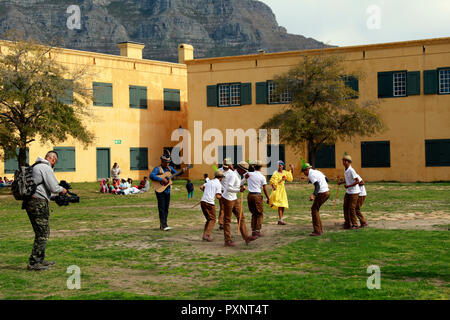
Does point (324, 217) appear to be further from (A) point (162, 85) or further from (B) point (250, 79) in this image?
(A) point (162, 85)

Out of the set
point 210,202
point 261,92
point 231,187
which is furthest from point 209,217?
point 261,92

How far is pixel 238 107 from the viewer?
39125mm

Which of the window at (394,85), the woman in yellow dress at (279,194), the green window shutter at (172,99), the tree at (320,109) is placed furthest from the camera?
the green window shutter at (172,99)

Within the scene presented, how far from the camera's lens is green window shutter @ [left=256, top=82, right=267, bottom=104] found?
125 feet

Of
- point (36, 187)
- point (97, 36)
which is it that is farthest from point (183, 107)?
point (97, 36)

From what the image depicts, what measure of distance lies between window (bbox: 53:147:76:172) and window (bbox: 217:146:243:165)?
899 cm

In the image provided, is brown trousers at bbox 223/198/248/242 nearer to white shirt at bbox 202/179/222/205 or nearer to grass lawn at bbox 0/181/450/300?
grass lawn at bbox 0/181/450/300

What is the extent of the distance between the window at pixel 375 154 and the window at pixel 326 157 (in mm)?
1677

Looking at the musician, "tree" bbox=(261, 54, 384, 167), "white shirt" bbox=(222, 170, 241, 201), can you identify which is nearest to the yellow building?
"tree" bbox=(261, 54, 384, 167)

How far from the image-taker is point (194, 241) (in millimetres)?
12883

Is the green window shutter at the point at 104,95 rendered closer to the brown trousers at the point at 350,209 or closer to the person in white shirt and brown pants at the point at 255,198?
the person in white shirt and brown pants at the point at 255,198

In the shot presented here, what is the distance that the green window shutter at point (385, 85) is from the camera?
115 feet

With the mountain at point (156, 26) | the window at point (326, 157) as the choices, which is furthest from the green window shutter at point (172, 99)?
the mountain at point (156, 26)
